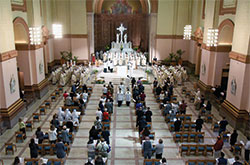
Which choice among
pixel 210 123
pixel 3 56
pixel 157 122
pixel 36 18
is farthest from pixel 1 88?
pixel 210 123

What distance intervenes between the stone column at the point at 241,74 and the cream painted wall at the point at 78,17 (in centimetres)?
2114

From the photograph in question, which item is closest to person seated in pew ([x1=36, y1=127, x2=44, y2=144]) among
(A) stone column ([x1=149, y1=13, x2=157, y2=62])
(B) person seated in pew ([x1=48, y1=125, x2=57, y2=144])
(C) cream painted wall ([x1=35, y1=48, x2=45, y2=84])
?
(B) person seated in pew ([x1=48, y1=125, x2=57, y2=144])

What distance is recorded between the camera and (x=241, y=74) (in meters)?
15.5

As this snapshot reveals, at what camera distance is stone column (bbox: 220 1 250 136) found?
49.4 ft

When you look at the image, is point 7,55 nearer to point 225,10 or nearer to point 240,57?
point 240,57

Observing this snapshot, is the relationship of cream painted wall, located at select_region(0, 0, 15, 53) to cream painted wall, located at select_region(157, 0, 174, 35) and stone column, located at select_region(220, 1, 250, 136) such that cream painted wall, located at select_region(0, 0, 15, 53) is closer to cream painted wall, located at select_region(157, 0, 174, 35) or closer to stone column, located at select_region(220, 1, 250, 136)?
stone column, located at select_region(220, 1, 250, 136)

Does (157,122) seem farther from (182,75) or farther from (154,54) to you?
(154,54)

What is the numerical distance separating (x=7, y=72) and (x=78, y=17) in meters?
19.2

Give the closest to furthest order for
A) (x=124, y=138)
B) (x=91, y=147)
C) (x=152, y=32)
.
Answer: (x=91, y=147), (x=124, y=138), (x=152, y=32)

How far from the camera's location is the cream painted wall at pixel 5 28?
14.7m

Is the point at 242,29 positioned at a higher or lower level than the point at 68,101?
higher

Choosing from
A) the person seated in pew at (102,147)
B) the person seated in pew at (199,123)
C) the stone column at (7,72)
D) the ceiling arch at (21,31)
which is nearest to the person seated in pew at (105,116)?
the person seated in pew at (102,147)

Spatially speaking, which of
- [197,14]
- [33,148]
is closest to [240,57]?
[33,148]

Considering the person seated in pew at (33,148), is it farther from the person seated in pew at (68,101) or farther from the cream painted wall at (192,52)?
the cream painted wall at (192,52)
